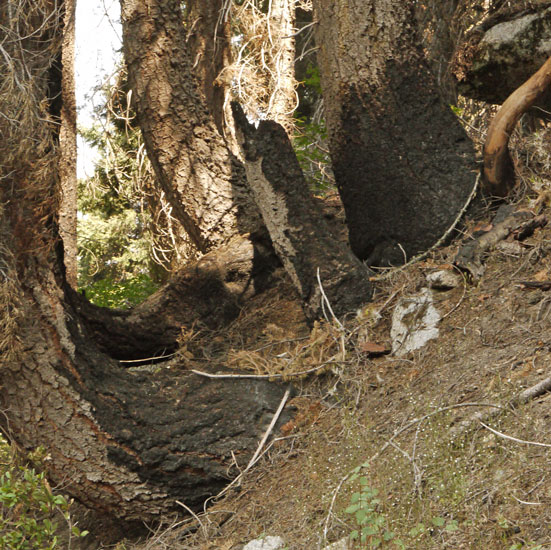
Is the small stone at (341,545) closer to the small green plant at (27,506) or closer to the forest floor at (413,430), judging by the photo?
the forest floor at (413,430)

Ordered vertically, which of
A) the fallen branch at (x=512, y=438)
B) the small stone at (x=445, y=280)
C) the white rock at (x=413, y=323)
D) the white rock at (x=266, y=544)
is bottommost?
the white rock at (x=266, y=544)

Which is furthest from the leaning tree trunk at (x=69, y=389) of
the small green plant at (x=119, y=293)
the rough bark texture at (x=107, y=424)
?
the small green plant at (x=119, y=293)

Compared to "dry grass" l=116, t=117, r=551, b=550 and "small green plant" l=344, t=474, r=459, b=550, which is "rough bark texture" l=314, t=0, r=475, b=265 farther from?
"small green plant" l=344, t=474, r=459, b=550

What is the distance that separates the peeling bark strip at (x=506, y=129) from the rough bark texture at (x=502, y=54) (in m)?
0.41

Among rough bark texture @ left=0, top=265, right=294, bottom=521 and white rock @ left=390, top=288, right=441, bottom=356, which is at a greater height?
rough bark texture @ left=0, top=265, right=294, bottom=521

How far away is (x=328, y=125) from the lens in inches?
201

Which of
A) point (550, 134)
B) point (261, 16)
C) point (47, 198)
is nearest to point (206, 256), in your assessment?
point (47, 198)

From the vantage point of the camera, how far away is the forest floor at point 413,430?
2.69 metres

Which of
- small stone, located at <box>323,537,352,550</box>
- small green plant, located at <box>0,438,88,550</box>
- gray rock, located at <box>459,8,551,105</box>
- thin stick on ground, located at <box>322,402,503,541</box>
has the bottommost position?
small stone, located at <box>323,537,352,550</box>

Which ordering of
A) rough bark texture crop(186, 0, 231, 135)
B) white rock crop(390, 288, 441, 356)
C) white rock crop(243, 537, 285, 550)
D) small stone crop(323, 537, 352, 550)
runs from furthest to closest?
rough bark texture crop(186, 0, 231, 135)
white rock crop(390, 288, 441, 356)
white rock crop(243, 537, 285, 550)
small stone crop(323, 537, 352, 550)

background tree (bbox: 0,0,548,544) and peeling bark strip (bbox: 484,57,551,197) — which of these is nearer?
background tree (bbox: 0,0,548,544)

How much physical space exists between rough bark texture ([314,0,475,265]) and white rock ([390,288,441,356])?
1.94 ft

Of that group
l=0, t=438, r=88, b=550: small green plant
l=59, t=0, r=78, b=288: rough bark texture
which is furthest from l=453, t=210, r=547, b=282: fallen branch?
l=59, t=0, r=78, b=288: rough bark texture

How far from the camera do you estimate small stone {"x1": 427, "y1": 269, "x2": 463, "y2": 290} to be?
4.28m
